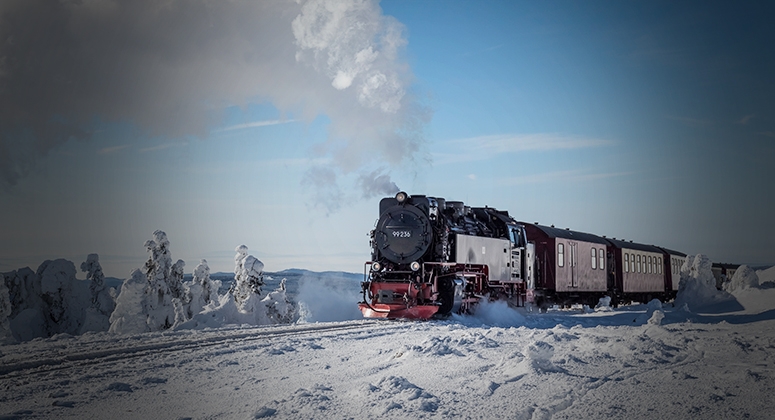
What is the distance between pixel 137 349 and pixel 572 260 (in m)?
18.5

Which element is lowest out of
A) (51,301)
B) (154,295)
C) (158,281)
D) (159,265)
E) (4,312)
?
(4,312)

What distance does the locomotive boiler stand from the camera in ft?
48.4

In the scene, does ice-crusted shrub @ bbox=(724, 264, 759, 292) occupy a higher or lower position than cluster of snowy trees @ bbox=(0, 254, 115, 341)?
higher

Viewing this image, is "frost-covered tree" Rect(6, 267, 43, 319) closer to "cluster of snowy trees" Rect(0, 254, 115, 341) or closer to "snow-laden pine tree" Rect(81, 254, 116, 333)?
"cluster of snowy trees" Rect(0, 254, 115, 341)

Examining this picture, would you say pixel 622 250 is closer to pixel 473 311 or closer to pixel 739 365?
pixel 473 311

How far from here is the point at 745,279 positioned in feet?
67.7

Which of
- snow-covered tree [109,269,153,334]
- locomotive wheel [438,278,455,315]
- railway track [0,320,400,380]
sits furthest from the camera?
snow-covered tree [109,269,153,334]

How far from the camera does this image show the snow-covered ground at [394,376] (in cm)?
528

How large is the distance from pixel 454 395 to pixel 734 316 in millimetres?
15629

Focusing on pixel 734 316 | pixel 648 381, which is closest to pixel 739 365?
pixel 648 381

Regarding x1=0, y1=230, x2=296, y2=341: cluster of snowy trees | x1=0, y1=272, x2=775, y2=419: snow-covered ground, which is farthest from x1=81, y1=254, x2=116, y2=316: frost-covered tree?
x1=0, y1=272, x2=775, y2=419: snow-covered ground

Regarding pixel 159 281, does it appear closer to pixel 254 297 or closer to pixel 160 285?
pixel 160 285

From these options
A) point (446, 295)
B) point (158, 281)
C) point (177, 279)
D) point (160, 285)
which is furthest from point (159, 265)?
point (446, 295)

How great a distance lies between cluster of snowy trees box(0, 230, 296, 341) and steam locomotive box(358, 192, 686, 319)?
21.1ft
